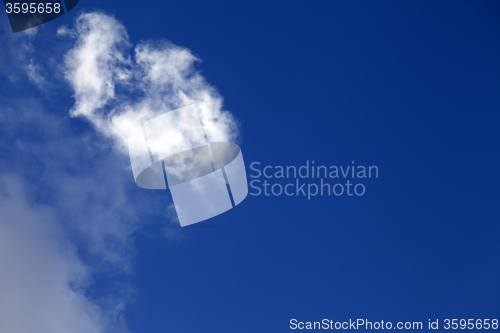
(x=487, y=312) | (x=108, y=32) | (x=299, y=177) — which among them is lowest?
(x=487, y=312)

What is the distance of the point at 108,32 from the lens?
8.20 metres

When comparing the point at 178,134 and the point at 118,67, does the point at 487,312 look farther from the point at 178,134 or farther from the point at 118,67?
the point at 118,67

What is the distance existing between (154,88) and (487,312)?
447 inches

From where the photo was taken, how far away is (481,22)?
28.3 feet

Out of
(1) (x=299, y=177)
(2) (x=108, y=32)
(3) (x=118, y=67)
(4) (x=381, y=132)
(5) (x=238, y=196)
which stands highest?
(2) (x=108, y=32)

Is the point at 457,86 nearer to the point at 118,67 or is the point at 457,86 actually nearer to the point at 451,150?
the point at 451,150

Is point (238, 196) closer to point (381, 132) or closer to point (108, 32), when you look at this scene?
point (381, 132)

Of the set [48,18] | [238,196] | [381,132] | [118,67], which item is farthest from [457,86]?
[48,18]

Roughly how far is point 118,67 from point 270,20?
4.57 meters

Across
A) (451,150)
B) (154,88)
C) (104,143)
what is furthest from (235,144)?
(451,150)

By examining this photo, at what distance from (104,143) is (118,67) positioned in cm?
217

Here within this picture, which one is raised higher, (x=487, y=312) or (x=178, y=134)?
(x=178, y=134)

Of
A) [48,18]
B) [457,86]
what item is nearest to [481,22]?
[457,86]

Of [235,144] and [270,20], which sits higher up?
[270,20]
